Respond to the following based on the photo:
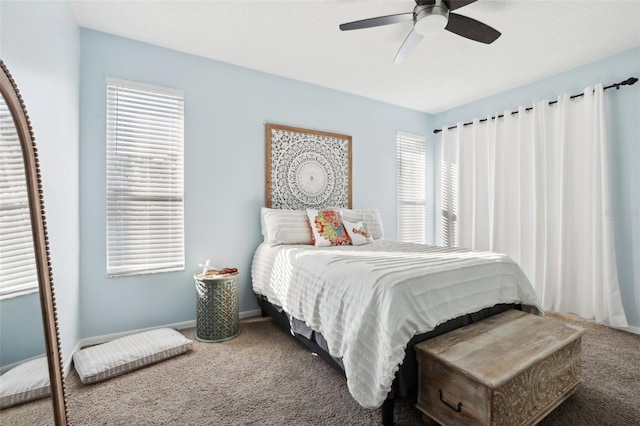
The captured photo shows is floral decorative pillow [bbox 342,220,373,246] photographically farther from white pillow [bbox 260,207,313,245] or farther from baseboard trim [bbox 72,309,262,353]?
baseboard trim [bbox 72,309,262,353]

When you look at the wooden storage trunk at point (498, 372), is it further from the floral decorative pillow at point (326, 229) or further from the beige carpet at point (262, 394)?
the floral decorative pillow at point (326, 229)

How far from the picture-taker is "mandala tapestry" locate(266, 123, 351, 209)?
129 inches

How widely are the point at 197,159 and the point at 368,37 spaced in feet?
6.19

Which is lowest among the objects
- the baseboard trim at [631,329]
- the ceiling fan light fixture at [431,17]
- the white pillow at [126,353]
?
the baseboard trim at [631,329]

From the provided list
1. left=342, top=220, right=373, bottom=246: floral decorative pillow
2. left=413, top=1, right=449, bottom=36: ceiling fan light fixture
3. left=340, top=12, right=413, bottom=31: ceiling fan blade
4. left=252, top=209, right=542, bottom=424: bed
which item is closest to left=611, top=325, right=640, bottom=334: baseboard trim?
left=252, top=209, right=542, bottom=424: bed

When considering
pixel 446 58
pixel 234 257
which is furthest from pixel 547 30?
pixel 234 257

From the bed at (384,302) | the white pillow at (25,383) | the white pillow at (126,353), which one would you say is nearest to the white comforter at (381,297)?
the bed at (384,302)

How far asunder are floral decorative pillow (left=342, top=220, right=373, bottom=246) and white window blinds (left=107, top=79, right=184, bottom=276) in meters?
1.61

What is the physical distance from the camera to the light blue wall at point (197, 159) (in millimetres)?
2473

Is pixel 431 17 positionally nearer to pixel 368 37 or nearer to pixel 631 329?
pixel 368 37

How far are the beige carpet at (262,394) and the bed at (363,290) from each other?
0.18m

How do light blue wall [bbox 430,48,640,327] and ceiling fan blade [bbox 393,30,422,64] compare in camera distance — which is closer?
ceiling fan blade [bbox 393,30,422,64]

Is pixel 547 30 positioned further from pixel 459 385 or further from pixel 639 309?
pixel 459 385

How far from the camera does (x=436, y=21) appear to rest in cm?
186
